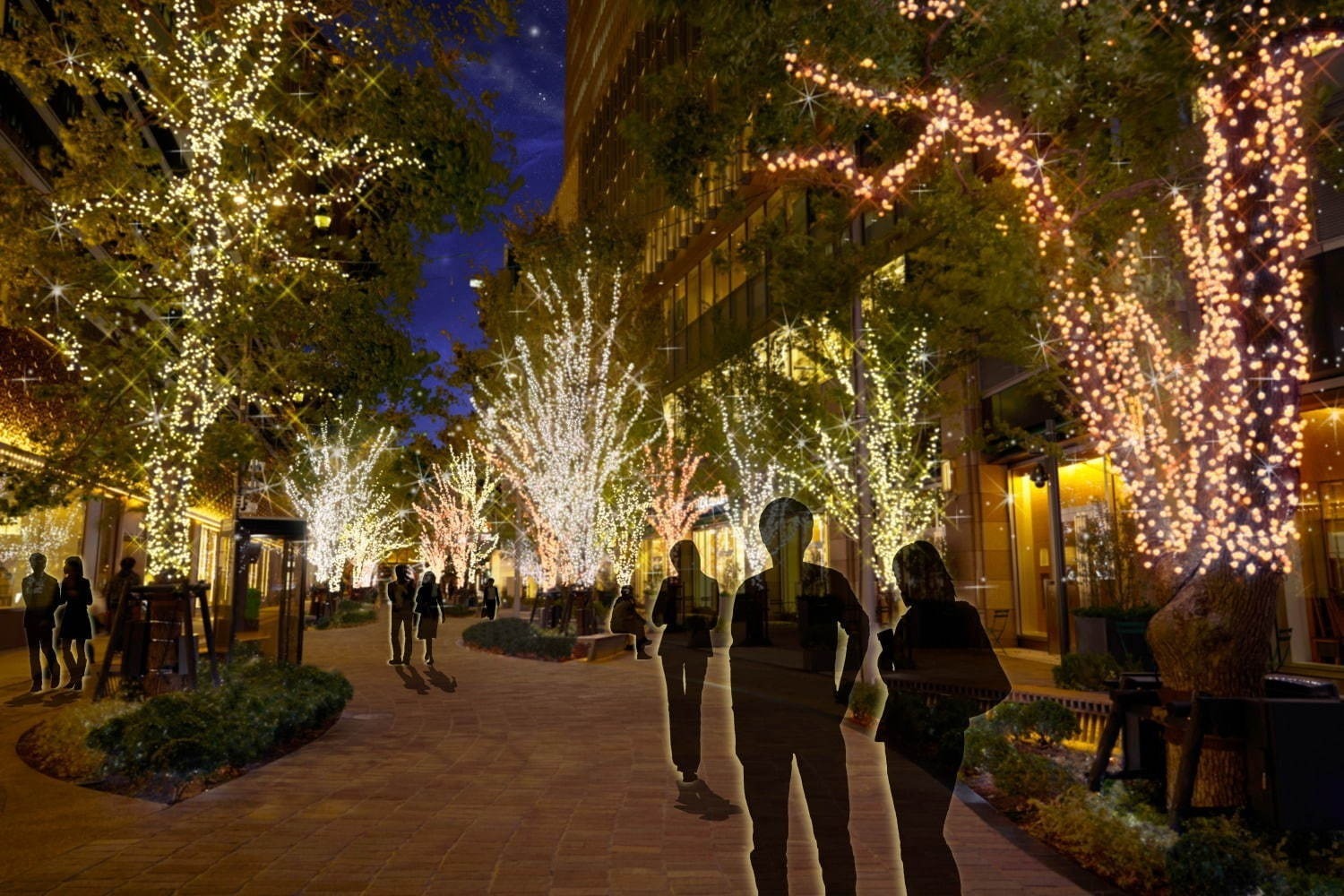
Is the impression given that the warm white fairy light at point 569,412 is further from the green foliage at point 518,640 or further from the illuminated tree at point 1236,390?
the illuminated tree at point 1236,390

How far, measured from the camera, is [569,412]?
23172 mm

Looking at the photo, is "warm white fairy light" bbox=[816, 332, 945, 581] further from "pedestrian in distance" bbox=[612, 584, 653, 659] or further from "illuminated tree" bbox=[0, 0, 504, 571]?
"illuminated tree" bbox=[0, 0, 504, 571]

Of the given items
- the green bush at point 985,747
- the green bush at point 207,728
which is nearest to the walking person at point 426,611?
the green bush at point 207,728

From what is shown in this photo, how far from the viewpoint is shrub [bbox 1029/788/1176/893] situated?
16.9 ft

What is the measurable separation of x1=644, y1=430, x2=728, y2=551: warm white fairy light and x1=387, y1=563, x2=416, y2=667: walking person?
14.9 m

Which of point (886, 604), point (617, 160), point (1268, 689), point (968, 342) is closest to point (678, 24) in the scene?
point (617, 160)

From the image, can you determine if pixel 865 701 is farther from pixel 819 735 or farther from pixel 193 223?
pixel 193 223

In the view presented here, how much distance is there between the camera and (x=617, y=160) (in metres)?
51.0

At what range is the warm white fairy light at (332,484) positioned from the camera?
34969 millimetres

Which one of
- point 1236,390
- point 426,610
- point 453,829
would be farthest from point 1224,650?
point 426,610

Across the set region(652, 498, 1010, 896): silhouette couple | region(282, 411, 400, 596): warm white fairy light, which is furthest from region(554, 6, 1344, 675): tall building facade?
region(282, 411, 400, 596): warm white fairy light

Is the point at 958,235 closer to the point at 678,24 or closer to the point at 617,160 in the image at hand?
the point at 678,24

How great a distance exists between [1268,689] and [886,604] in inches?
522

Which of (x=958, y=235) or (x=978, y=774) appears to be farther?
(x=958, y=235)
